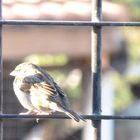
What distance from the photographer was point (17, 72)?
3.30m

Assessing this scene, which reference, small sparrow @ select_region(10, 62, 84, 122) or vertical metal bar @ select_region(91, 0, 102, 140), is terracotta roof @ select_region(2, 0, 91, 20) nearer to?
small sparrow @ select_region(10, 62, 84, 122)

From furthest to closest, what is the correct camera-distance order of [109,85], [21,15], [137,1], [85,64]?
[137,1] < [109,85] < [85,64] < [21,15]

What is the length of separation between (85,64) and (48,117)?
422 cm

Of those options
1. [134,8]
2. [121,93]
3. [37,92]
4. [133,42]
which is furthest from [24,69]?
[133,42]

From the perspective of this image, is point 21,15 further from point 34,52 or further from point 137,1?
point 137,1

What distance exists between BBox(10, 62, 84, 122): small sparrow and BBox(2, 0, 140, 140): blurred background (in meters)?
2.48

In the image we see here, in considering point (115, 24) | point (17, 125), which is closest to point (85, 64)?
point (17, 125)

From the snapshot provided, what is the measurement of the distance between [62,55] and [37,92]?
294cm

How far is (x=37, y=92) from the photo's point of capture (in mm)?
3180

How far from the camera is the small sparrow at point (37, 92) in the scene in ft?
9.97

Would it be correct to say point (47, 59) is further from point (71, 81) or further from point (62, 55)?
point (62, 55)

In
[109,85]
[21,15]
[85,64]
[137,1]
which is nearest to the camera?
[21,15]

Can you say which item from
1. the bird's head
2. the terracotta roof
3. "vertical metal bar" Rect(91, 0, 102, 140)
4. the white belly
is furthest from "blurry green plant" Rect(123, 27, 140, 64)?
"vertical metal bar" Rect(91, 0, 102, 140)

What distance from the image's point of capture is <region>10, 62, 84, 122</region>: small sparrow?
9.97 feet
